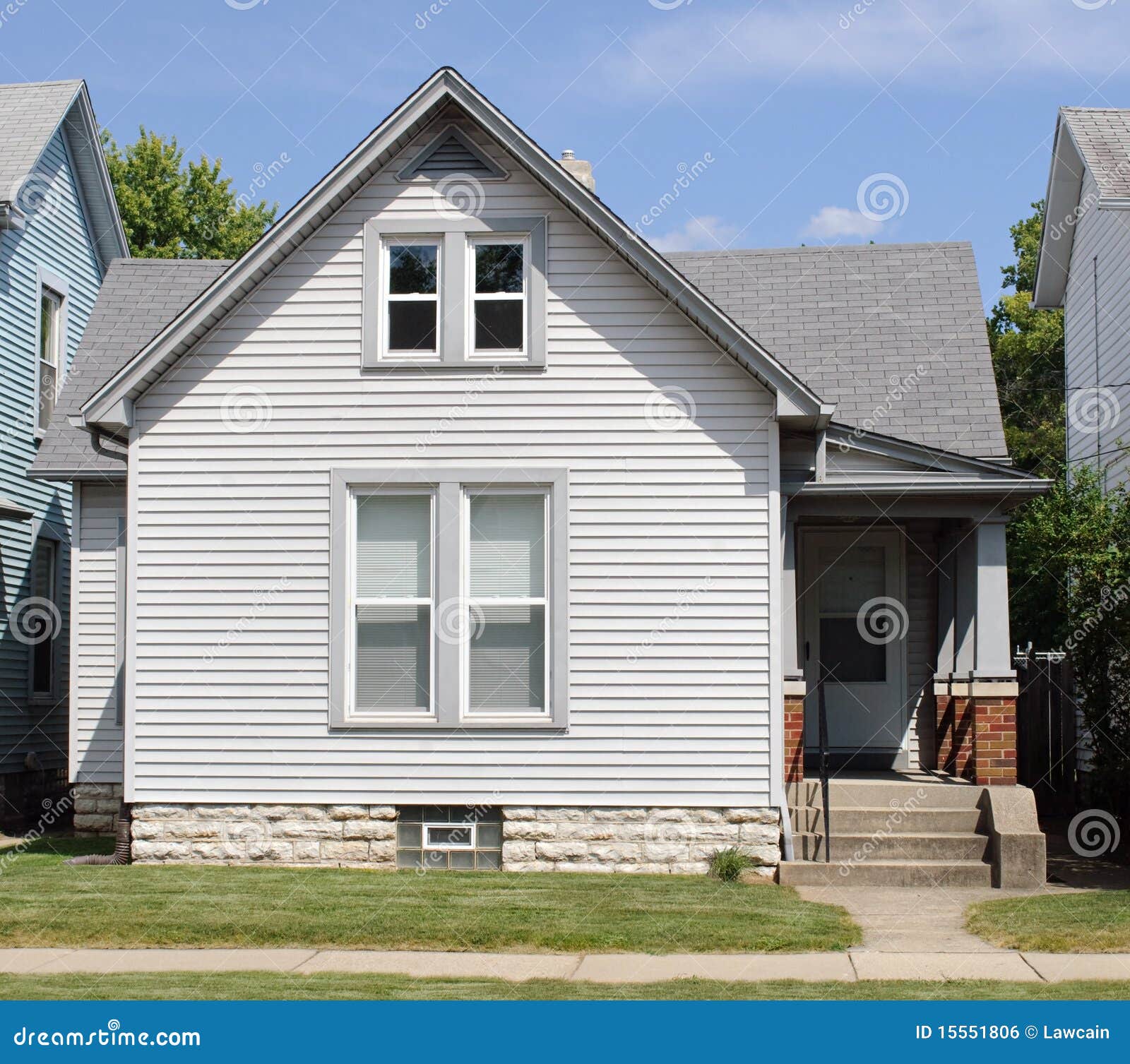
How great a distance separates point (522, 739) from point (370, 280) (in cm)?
443

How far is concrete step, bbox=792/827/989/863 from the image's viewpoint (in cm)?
1202

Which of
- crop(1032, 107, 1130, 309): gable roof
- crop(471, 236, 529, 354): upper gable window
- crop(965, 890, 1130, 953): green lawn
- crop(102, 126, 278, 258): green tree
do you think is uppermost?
crop(102, 126, 278, 258): green tree

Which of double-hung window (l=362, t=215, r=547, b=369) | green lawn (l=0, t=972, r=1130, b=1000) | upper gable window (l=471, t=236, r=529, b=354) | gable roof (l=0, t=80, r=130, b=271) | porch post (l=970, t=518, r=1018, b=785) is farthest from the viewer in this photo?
gable roof (l=0, t=80, r=130, b=271)

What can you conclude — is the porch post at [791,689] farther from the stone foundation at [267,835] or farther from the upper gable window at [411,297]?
the upper gable window at [411,297]

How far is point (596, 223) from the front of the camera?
40.5 feet

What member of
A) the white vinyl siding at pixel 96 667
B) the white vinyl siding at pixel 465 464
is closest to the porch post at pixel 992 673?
the white vinyl siding at pixel 465 464

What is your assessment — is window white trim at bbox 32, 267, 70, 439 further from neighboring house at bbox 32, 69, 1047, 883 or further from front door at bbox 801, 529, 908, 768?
front door at bbox 801, 529, 908, 768

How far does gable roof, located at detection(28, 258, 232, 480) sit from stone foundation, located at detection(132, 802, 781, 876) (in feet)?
12.1

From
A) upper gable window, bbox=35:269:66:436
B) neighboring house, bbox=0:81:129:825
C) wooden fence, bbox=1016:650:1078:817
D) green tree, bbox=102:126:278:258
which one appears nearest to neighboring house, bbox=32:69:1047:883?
wooden fence, bbox=1016:650:1078:817

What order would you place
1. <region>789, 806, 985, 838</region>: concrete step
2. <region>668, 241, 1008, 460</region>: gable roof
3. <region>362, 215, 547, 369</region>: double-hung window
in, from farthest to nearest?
<region>668, 241, 1008, 460</region>: gable roof → <region>362, 215, 547, 369</region>: double-hung window → <region>789, 806, 985, 838</region>: concrete step

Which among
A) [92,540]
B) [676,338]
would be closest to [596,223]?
[676,338]

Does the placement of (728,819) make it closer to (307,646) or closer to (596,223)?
(307,646)

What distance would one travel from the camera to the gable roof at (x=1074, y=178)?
1683cm

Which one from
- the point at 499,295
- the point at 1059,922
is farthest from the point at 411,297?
the point at 1059,922
